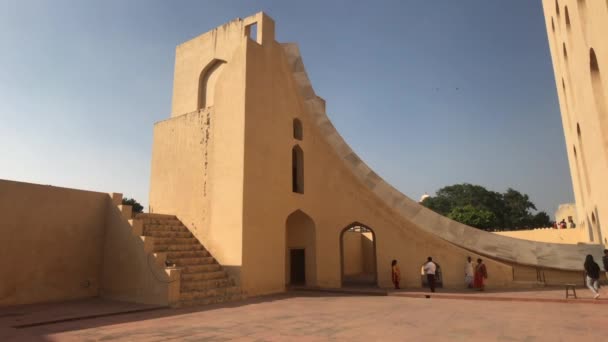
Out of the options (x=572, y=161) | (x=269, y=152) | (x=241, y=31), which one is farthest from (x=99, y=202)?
(x=572, y=161)

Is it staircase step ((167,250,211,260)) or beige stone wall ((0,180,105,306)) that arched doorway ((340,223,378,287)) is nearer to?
staircase step ((167,250,211,260))

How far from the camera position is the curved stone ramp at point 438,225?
10.5 metres

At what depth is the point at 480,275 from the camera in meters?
9.75

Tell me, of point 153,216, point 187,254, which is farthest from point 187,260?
point 153,216

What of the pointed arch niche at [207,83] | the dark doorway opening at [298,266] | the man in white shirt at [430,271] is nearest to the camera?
the man in white shirt at [430,271]

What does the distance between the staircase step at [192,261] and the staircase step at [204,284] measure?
60 centimetres

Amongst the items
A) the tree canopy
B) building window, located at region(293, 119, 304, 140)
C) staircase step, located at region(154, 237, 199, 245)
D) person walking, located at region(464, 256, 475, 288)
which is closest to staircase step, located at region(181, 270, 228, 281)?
staircase step, located at region(154, 237, 199, 245)

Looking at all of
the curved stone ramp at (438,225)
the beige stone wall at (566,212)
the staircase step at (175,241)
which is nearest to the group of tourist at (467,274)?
the curved stone ramp at (438,225)

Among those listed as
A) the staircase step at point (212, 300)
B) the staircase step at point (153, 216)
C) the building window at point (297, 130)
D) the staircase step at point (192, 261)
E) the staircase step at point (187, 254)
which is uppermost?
the building window at point (297, 130)

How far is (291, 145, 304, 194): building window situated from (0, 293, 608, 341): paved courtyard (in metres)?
4.29

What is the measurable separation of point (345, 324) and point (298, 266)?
20.5ft

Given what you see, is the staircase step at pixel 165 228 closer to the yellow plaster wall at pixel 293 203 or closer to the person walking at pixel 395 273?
the yellow plaster wall at pixel 293 203

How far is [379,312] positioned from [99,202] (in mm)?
6389

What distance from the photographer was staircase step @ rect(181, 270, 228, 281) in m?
7.98
